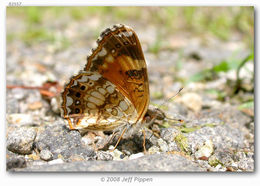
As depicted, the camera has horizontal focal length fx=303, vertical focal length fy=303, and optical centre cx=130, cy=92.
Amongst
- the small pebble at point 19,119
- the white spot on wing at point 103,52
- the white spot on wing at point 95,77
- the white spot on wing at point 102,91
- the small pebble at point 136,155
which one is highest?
the white spot on wing at point 103,52

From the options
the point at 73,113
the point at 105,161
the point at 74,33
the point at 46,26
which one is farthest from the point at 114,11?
the point at 105,161

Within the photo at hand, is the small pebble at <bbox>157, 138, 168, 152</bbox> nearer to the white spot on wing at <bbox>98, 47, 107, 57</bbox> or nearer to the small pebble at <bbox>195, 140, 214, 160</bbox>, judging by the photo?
the small pebble at <bbox>195, 140, 214, 160</bbox>

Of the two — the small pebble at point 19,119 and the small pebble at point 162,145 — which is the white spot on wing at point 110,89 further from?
the small pebble at point 19,119

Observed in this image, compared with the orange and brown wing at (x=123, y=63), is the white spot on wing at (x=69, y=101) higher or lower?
lower

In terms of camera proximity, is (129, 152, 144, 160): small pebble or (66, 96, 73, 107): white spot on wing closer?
(129, 152, 144, 160): small pebble

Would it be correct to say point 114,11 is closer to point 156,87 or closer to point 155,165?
point 156,87

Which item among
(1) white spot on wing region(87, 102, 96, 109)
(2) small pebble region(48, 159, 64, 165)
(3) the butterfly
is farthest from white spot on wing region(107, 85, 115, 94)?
(2) small pebble region(48, 159, 64, 165)

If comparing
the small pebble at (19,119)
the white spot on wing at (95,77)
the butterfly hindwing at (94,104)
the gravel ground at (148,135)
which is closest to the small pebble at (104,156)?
the gravel ground at (148,135)

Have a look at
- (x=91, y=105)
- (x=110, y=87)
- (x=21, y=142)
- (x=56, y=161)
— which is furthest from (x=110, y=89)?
(x=21, y=142)

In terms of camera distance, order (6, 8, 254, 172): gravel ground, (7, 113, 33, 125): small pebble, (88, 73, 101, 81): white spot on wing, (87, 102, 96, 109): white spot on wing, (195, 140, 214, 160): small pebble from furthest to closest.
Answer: (7, 113, 33, 125): small pebble
(87, 102, 96, 109): white spot on wing
(88, 73, 101, 81): white spot on wing
(195, 140, 214, 160): small pebble
(6, 8, 254, 172): gravel ground
